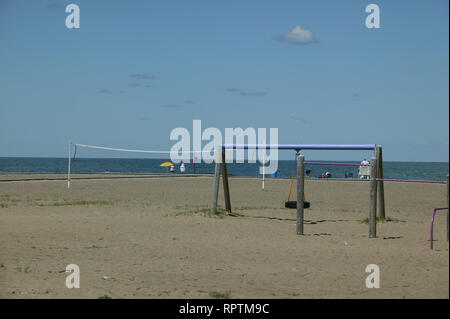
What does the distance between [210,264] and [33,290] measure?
2.42 meters

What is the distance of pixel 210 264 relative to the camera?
7.66m

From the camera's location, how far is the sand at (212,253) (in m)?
6.29

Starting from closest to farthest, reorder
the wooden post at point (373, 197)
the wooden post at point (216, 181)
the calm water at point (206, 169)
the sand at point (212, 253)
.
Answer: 1. the sand at point (212, 253)
2. the wooden post at point (373, 197)
3. the wooden post at point (216, 181)
4. the calm water at point (206, 169)

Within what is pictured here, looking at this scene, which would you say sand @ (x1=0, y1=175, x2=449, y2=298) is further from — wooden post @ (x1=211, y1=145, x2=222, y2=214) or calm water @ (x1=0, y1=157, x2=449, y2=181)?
calm water @ (x1=0, y1=157, x2=449, y2=181)

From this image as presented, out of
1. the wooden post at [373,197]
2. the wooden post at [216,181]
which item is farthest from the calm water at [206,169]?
the wooden post at [373,197]

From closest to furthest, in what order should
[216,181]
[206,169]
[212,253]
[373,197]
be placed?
[212,253]
[373,197]
[216,181]
[206,169]

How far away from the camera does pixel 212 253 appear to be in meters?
8.52

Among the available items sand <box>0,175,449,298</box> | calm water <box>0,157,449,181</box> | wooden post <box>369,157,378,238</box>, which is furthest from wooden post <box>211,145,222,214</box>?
calm water <box>0,157,449,181</box>

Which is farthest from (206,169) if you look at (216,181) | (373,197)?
(373,197)

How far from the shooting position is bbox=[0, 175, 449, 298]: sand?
6293mm

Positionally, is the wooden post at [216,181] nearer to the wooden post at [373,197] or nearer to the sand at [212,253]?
the sand at [212,253]

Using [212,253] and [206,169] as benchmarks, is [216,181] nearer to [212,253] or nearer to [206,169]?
[212,253]
